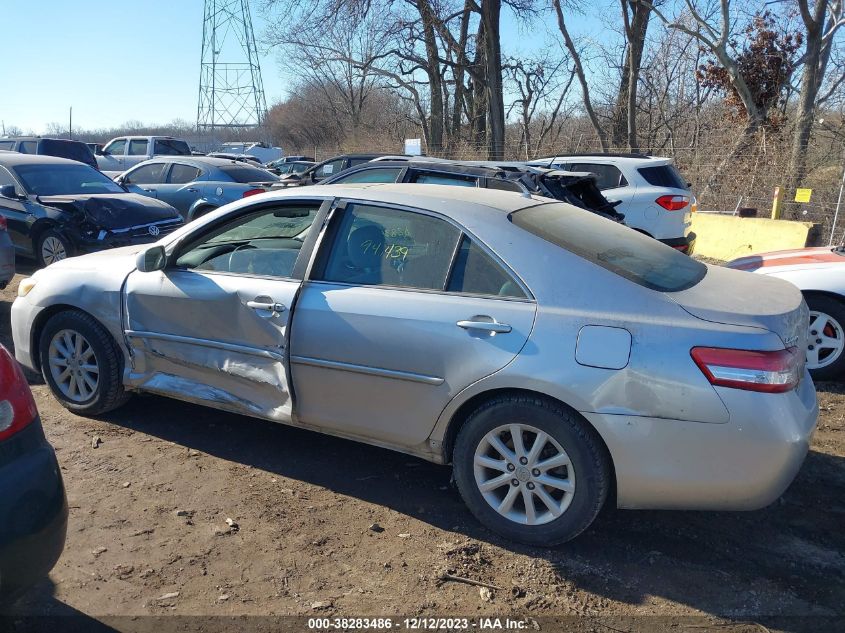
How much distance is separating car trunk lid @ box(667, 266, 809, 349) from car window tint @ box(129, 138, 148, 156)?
19.6m

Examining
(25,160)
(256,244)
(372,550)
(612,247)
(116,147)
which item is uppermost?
(116,147)

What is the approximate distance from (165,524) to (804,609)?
2.88 m

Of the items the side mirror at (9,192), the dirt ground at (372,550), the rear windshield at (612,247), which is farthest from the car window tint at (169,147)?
the rear windshield at (612,247)

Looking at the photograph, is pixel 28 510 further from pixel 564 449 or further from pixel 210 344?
pixel 564 449

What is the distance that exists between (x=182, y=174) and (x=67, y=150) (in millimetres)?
4878

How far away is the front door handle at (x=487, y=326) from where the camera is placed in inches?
130

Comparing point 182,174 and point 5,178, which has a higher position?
point 182,174

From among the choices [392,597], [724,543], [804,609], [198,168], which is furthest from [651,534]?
[198,168]

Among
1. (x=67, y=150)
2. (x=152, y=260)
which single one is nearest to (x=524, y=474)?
(x=152, y=260)

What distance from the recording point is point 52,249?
9266 millimetres

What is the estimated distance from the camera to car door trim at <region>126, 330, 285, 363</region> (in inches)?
152

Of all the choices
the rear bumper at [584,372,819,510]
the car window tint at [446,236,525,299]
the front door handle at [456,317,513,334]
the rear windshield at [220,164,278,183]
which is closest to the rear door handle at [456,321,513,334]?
the front door handle at [456,317,513,334]

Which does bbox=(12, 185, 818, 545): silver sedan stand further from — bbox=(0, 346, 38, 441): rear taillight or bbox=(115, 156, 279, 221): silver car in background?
bbox=(115, 156, 279, 221): silver car in background

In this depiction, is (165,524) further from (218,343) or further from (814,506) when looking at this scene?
(814,506)
